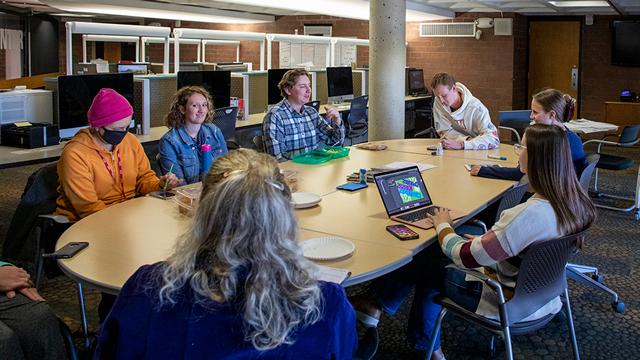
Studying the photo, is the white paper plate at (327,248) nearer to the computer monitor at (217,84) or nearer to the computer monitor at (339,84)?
the computer monitor at (217,84)

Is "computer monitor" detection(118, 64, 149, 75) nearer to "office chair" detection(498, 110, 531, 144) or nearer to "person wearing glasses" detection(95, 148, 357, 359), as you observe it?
"office chair" detection(498, 110, 531, 144)

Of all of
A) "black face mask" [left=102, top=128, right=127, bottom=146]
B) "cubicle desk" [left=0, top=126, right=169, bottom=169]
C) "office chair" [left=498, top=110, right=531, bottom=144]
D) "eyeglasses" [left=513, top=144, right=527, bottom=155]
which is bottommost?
"cubicle desk" [left=0, top=126, right=169, bottom=169]

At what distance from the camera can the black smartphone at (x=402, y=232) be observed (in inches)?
91.1

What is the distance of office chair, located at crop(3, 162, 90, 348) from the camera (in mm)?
2602

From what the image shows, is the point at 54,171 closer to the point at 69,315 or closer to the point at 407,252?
the point at 69,315

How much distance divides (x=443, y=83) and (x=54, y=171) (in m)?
2.69

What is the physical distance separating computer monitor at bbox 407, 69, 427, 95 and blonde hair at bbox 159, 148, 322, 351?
8.61 meters

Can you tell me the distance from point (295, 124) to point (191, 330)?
10.2 feet

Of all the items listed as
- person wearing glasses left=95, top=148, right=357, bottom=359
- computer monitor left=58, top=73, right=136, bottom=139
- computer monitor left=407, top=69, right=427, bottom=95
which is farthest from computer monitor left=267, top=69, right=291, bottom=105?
person wearing glasses left=95, top=148, right=357, bottom=359

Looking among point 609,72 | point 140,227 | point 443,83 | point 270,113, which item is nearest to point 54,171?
point 140,227

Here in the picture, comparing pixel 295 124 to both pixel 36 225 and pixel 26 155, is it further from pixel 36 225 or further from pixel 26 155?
pixel 36 225

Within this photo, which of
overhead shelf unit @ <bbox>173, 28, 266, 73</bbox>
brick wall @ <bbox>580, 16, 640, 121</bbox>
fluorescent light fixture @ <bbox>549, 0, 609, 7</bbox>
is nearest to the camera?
overhead shelf unit @ <bbox>173, 28, 266, 73</bbox>

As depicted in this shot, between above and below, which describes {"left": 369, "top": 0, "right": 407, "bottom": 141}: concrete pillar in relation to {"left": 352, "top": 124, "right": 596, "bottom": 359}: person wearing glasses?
above

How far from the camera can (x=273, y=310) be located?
1.18 meters
